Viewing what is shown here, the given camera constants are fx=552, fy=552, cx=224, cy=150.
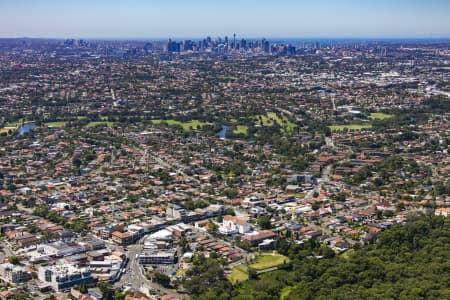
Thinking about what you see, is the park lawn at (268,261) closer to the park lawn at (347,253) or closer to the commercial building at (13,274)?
the park lawn at (347,253)

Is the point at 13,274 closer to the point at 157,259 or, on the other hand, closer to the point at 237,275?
the point at 157,259

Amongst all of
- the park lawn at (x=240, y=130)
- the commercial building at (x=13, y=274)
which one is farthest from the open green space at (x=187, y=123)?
the commercial building at (x=13, y=274)

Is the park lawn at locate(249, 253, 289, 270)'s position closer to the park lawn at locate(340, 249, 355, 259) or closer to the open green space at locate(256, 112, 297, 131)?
the park lawn at locate(340, 249, 355, 259)

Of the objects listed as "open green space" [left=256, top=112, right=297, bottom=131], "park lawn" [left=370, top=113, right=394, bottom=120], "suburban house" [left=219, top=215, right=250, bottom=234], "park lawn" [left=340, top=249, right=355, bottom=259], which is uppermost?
"park lawn" [left=370, top=113, right=394, bottom=120]

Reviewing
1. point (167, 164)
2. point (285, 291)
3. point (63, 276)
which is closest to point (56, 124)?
point (167, 164)

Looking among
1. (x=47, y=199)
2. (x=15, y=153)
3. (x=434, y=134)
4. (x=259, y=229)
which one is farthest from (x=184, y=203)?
(x=434, y=134)

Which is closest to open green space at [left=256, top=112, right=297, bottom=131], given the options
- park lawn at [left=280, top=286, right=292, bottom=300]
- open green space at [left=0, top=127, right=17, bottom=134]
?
open green space at [left=0, top=127, right=17, bottom=134]
